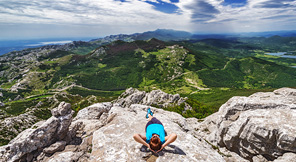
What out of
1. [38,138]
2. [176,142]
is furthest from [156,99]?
[38,138]

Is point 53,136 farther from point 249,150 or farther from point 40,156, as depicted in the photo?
point 249,150

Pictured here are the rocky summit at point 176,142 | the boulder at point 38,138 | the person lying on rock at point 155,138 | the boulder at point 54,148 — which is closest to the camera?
the person lying on rock at point 155,138

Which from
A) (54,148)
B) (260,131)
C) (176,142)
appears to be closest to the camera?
(176,142)

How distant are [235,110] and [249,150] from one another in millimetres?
8191

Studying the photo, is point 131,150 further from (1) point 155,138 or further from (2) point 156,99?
(2) point 156,99

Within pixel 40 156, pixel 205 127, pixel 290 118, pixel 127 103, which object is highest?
pixel 290 118

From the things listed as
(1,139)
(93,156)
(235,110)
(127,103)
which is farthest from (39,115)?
(235,110)

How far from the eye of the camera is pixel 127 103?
94.5m

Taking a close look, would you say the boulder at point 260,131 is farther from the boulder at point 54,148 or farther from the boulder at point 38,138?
the boulder at point 38,138

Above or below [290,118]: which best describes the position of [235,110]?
below

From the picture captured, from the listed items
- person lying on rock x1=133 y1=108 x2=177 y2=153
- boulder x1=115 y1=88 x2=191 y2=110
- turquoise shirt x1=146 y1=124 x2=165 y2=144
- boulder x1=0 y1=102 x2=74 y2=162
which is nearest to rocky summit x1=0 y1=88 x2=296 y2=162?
boulder x1=0 y1=102 x2=74 y2=162

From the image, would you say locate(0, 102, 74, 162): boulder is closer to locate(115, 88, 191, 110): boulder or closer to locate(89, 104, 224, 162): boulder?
locate(89, 104, 224, 162): boulder

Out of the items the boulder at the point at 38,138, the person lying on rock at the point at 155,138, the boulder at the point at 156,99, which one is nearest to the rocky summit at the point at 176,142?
the boulder at the point at 38,138

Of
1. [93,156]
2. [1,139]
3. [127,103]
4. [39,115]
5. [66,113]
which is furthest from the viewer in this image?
[39,115]
